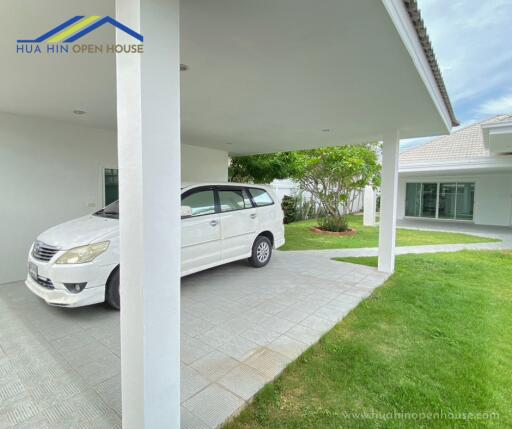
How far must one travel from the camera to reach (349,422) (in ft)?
6.40

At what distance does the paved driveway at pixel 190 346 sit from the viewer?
2037mm

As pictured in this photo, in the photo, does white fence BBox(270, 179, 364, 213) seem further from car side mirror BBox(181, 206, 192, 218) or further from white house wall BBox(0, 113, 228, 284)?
car side mirror BBox(181, 206, 192, 218)

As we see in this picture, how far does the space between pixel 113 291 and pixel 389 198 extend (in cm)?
504

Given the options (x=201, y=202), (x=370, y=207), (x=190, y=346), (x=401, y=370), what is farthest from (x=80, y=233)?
(x=370, y=207)

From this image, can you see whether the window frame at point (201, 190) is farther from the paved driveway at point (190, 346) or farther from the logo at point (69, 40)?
the logo at point (69, 40)

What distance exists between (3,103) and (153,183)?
4207mm

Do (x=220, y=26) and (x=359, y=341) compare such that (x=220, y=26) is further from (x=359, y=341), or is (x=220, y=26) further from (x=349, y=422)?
(x=359, y=341)

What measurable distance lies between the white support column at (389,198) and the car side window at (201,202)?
3419 mm

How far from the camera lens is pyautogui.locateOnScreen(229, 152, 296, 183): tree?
9.14 m

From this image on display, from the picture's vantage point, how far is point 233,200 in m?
5.12

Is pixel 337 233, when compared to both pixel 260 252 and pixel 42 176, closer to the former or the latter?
pixel 260 252

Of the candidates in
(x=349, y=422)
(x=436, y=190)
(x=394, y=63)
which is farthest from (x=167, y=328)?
(x=436, y=190)

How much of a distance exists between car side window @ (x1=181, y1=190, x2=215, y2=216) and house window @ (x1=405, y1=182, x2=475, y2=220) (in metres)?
15.0

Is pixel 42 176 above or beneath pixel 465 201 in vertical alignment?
above
